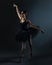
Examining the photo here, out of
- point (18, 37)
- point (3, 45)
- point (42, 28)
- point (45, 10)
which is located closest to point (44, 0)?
point (45, 10)

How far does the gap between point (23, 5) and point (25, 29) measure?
0.98ft

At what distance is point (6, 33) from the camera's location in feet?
8.13

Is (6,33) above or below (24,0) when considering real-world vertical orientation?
below

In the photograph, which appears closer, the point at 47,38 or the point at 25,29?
the point at 25,29

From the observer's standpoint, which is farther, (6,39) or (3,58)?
(6,39)

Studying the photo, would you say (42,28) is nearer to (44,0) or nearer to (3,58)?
(44,0)

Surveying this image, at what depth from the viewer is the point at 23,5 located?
2.47 meters

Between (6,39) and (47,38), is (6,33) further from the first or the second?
(47,38)

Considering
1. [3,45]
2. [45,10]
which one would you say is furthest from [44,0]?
[3,45]

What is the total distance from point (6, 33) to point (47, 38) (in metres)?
0.47

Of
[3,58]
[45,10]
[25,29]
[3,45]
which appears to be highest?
[45,10]

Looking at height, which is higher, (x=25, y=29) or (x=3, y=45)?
(x=25, y=29)

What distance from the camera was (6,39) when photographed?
248cm

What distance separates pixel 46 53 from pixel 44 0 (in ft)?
1.97
